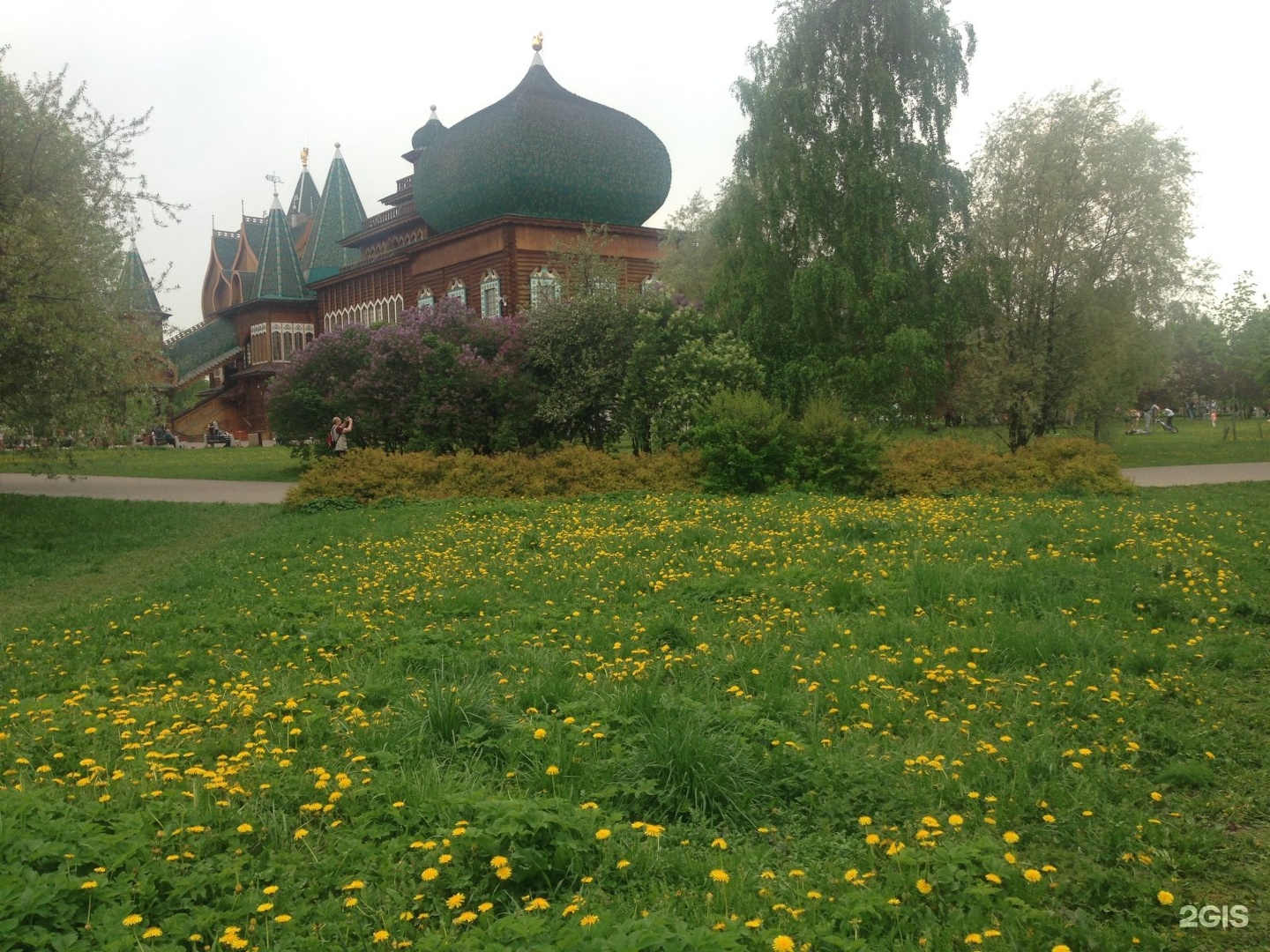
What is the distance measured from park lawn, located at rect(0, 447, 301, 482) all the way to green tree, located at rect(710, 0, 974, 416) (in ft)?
38.4

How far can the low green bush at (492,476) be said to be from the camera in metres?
16.4

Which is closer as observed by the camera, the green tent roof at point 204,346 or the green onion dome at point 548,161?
the green onion dome at point 548,161

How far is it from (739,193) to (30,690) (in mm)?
19647

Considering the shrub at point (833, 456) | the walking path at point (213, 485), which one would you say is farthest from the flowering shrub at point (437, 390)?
the shrub at point (833, 456)

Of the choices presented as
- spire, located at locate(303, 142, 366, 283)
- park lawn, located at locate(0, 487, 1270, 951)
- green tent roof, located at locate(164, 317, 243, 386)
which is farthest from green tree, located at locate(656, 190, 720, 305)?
green tent roof, located at locate(164, 317, 243, 386)

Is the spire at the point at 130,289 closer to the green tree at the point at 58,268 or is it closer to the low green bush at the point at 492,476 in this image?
the green tree at the point at 58,268

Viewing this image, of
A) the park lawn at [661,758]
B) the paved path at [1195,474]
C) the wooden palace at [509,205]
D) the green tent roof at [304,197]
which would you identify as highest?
the green tent roof at [304,197]

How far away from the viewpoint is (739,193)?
22875mm

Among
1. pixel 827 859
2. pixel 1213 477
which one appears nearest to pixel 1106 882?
pixel 827 859

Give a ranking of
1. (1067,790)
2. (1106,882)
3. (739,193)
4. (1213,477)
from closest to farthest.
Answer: (1106,882), (1067,790), (1213,477), (739,193)

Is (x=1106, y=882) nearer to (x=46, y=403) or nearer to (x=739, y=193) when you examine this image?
(x=46, y=403)

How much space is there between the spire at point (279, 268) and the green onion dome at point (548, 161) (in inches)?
816

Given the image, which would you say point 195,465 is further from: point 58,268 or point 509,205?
point 58,268

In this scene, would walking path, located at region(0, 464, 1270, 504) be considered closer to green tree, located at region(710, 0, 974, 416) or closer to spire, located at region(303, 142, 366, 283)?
green tree, located at region(710, 0, 974, 416)
